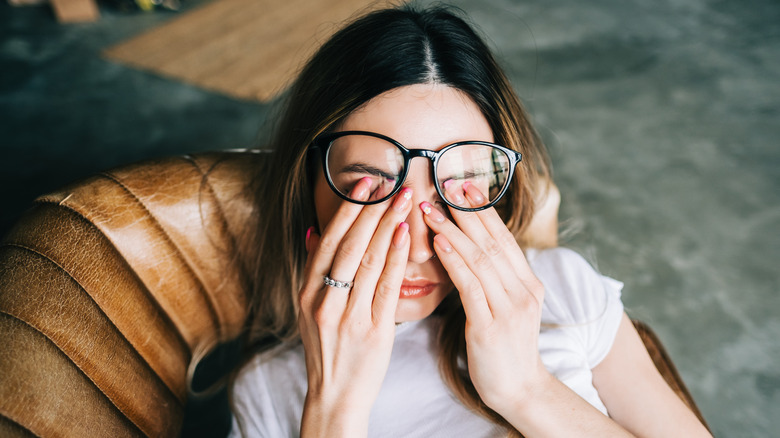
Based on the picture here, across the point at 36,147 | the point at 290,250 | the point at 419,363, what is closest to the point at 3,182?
the point at 36,147

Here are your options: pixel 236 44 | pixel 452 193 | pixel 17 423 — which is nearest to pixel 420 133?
pixel 452 193

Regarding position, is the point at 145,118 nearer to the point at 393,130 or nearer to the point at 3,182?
the point at 3,182

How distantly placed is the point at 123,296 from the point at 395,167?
2.11 ft

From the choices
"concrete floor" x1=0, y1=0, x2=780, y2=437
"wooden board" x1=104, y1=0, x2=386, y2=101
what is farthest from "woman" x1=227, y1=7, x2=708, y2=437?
"wooden board" x1=104, y1=0, x2=386, y2=101

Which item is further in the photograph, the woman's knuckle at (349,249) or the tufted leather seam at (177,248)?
the tufted leather seam at (177,248)

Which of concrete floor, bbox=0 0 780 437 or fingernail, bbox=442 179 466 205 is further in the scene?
concrete floor, bbox=0 0 780 437

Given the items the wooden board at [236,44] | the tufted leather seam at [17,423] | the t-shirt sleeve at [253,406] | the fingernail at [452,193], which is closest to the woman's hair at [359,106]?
the t-shirt sleeve at [253,406]

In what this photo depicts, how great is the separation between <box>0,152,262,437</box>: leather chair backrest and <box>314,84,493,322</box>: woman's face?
0.38 meters

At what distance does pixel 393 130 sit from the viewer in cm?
107

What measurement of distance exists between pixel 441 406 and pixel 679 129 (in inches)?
127

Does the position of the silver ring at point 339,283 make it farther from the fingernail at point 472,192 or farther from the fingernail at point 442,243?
the fingernail at point 472,192

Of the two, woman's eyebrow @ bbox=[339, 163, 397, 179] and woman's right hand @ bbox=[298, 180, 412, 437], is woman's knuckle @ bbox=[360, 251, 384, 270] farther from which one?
woman's eyebrow @ bbox=[339, 163, 397, 179]

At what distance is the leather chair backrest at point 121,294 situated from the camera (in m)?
0.88

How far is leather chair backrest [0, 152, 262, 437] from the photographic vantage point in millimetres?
880
